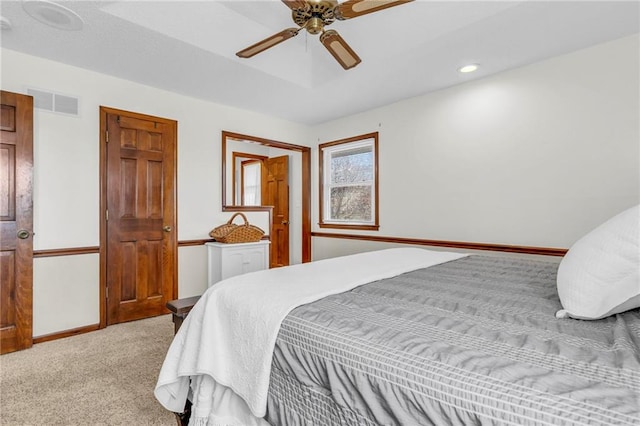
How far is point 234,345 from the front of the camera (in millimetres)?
1146

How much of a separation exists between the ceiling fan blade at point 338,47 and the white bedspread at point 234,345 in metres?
1.48

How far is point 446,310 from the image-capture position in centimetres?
108

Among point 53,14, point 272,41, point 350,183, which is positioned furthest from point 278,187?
point 53,14

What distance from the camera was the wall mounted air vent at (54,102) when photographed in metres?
2.70

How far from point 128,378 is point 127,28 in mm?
2413

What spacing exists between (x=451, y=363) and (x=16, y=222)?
3.25 m

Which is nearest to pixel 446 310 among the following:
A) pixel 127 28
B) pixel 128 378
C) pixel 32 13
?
pixel 128 378

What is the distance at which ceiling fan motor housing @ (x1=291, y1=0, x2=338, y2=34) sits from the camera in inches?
68.7

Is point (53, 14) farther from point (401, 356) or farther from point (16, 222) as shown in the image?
point (401, 356)

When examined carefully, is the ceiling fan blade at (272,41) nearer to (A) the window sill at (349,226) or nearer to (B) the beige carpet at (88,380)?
(B) the beige carpet at (88,380)

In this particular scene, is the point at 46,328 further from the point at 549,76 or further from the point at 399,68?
the point at 549,76

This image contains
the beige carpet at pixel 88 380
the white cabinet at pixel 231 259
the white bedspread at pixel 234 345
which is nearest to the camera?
the white bedspread at pixel 234 345

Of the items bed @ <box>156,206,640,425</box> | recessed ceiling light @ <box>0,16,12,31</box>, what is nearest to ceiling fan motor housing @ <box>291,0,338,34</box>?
bed @ <box>156,206,640,425</box>

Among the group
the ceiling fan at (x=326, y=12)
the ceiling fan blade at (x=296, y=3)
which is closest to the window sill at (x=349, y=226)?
the ceiling fan at (x=326, y=12)
